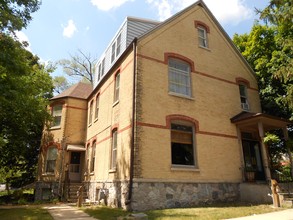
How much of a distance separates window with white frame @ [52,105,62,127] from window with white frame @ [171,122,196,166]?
12.2m

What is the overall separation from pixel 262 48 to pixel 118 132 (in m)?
12.6

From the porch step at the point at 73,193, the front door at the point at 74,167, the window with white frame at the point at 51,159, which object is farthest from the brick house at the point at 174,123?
the front door at the point at 74,167

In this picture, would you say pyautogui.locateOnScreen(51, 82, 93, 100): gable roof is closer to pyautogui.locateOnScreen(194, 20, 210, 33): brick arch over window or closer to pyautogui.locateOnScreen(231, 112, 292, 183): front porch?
pyautogui.locateOnScreen(194, 20, 210, 33): brick arch over window

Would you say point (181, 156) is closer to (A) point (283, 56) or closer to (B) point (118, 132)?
(B) point (118, 132)

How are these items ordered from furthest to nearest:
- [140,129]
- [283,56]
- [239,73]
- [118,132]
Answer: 1. [239,73]
2. [283,56]
3. [118,132]
4. [140,129]

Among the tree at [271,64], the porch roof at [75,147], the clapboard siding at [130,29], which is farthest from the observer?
the porch roof at [75,147]

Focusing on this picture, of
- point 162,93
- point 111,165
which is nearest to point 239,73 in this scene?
point 162,93

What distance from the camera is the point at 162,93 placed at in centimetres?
1343

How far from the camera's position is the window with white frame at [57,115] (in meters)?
21.7

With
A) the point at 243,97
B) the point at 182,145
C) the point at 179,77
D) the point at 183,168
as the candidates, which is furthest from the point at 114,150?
the point at 243,97

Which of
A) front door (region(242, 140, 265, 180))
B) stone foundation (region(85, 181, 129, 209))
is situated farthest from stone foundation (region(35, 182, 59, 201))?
front door (region(242, 140, 265, 180))

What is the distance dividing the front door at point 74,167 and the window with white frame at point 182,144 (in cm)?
1073

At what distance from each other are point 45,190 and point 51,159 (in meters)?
2.44

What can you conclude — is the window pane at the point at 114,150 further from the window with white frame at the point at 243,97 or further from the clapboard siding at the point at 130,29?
the window with white frame at the point at 243,97
